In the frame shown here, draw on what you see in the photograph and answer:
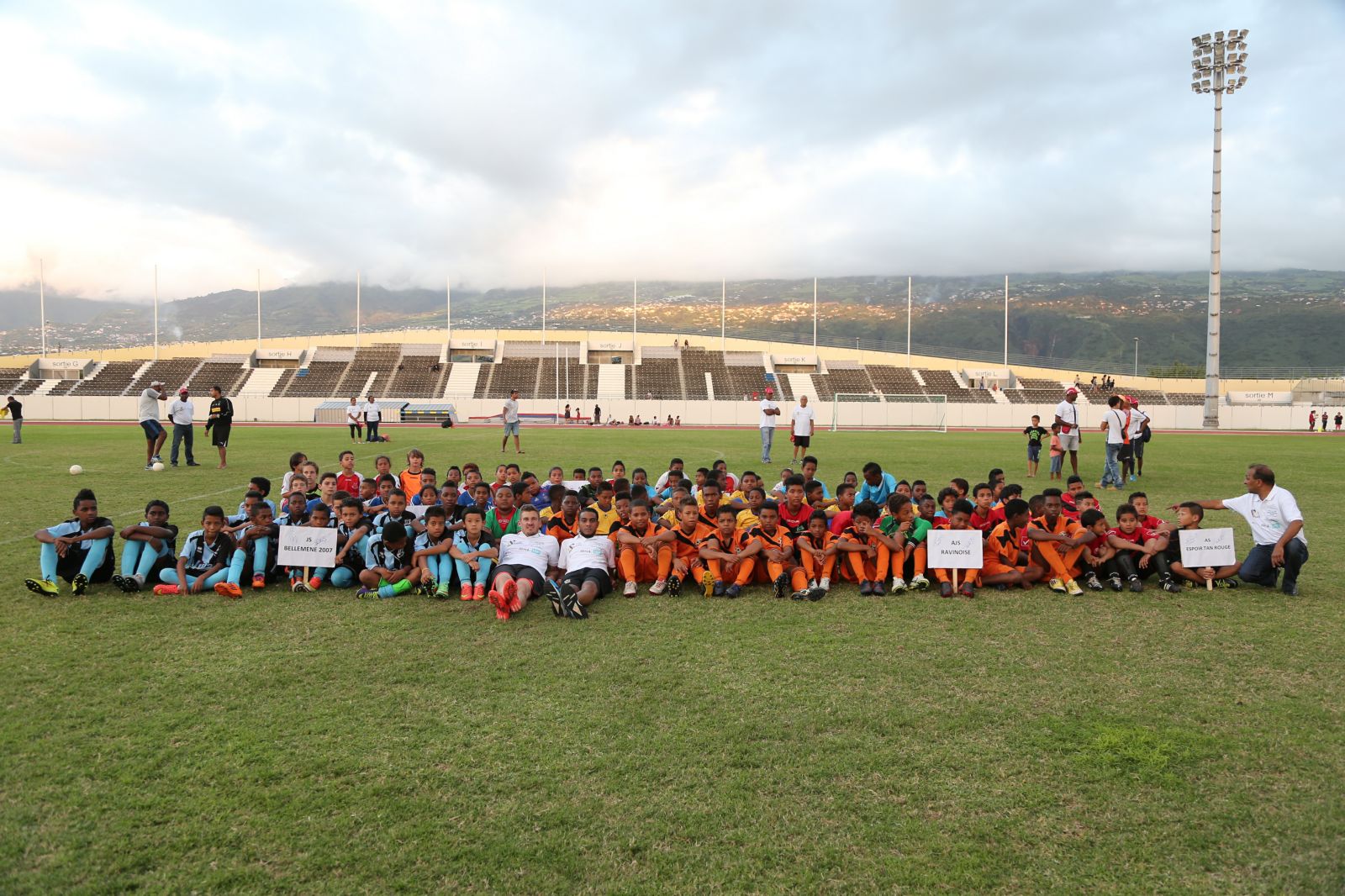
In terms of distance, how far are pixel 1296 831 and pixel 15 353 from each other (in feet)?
287

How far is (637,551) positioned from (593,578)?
707 mm

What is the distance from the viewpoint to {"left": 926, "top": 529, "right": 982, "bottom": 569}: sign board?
7.15 metres

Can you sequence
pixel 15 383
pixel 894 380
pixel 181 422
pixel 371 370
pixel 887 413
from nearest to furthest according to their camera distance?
pixel 181 422
pixel 887 413
pixel 15 383
pixel 371 370
pixel 894 380

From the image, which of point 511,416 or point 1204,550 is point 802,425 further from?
point 1204,550

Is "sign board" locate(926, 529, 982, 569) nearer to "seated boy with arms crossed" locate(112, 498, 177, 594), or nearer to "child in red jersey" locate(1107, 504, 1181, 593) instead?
"child in red jersey" locate(1107, 504, 1181, 593)

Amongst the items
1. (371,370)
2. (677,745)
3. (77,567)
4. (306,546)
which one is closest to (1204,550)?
(677,745)

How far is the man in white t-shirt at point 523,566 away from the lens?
6.36m

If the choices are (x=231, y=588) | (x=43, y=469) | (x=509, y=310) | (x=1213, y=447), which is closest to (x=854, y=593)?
(x=231, y=588)

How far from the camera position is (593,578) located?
6941 mm

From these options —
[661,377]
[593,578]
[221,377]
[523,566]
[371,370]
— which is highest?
[371,370]

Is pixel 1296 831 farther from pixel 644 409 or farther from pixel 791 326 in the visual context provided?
pixel 791 326

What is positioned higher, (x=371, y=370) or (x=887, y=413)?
(x=371, y=370)

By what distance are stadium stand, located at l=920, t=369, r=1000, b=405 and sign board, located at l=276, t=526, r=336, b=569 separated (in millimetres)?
53526

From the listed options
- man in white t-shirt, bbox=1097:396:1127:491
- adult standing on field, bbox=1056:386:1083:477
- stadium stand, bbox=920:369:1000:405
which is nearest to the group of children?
man in white t-shirt, bbox=1097:396:1127:491
